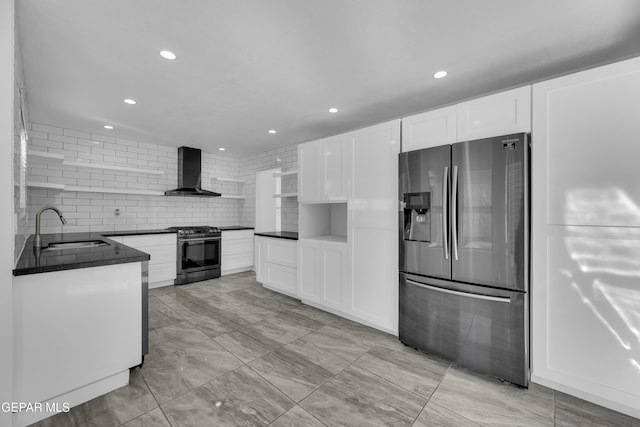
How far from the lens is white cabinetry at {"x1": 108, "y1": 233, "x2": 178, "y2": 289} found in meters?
4.14

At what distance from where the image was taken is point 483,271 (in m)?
2.04

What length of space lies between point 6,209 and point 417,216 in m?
2.74

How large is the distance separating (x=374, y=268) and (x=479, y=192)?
1.23 metres

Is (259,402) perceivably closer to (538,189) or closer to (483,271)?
(483,271)

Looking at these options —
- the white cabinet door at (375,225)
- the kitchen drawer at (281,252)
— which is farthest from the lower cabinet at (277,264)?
the white cabinet door at (375,225)

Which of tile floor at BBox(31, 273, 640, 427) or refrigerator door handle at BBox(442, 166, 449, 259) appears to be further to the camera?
refrigerator door handle at BBox(442, 166, 449, 259)

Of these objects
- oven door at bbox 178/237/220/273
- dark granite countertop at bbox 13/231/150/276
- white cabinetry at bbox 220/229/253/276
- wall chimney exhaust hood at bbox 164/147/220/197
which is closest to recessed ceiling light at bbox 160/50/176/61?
dark granite countertop at bbox 13/231/150/276

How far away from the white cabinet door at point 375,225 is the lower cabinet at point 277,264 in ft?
3.75

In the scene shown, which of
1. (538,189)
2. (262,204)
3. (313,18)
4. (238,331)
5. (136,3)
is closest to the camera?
(136,3)

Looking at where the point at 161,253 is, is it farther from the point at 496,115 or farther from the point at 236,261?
the point at 496,115

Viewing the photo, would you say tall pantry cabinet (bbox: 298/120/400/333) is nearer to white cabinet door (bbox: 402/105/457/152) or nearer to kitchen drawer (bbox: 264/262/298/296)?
white cabinet door (bbox: 402/105/457/152)

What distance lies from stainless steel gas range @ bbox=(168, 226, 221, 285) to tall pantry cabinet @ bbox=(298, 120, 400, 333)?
7.06 ft

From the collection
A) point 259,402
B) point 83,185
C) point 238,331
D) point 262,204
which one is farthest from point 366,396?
point 83,185
